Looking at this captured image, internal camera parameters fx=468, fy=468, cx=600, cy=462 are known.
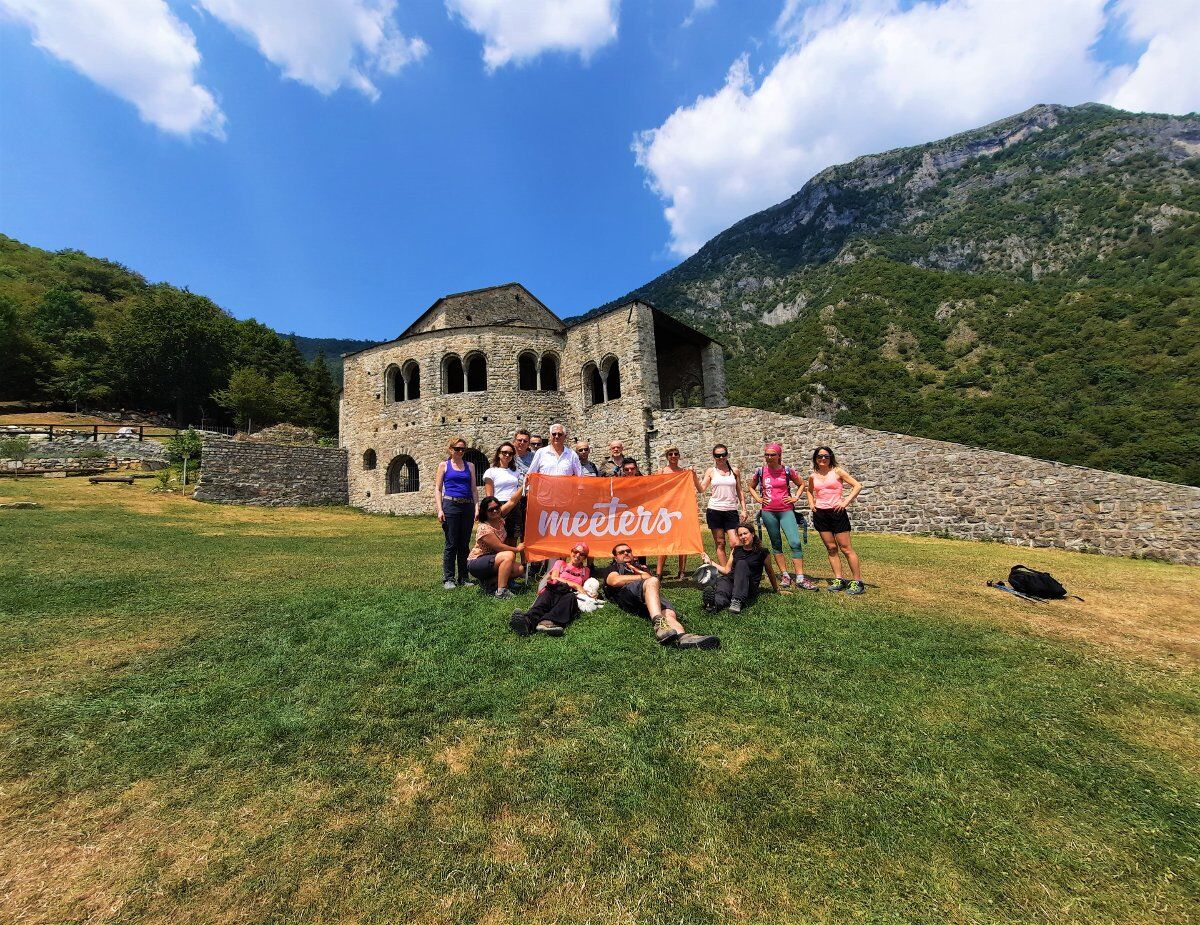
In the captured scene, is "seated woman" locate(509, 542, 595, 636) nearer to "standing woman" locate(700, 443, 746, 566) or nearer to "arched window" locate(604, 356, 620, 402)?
"standing woman" locate(700, 443, 746, 566)

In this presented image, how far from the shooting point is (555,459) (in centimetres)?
741

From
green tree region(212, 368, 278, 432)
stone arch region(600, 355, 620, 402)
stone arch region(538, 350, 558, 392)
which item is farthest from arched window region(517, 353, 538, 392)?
green tree region(212, 368, 278, 432)

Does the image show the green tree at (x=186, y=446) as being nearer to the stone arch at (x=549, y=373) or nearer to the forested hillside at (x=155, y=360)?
the forested hillside at (x=155, y=360)

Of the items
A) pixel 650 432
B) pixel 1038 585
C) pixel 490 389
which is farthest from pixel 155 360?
pixel 1038 585

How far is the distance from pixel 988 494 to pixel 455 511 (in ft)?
46.9

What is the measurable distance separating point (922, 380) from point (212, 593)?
205 ft

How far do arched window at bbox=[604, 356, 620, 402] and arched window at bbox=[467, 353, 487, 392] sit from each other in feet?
19.5

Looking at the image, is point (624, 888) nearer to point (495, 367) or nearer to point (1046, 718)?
point (1046, 718)

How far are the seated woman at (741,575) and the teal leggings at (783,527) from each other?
707 millimetres

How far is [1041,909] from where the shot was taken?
2035 millimetres

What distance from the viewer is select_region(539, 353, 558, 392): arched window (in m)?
23.7

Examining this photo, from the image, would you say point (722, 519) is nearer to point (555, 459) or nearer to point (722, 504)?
point (722, 504)

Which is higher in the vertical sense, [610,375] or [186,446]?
[610,375]

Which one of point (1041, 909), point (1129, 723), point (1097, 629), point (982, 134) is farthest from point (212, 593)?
point (982, 134)
